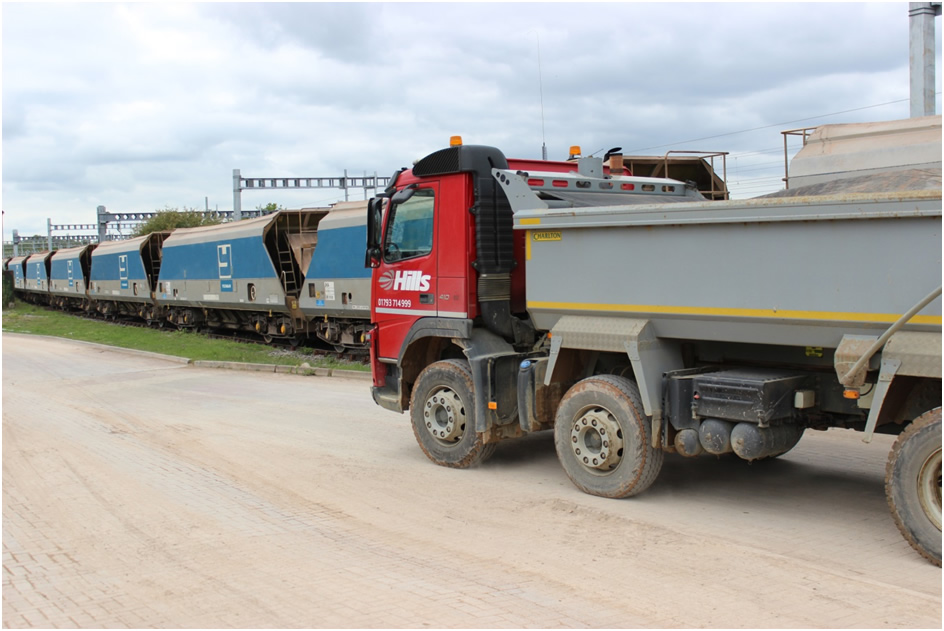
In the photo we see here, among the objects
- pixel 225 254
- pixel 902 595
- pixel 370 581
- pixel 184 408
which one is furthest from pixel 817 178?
pixel 225 254

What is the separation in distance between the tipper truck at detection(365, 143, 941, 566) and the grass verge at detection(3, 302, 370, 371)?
8713mm

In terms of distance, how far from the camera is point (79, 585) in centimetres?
544

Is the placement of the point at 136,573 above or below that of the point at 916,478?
below

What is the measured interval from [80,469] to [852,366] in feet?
A: 23.8

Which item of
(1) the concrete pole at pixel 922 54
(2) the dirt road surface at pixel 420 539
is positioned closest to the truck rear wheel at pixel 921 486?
(2) the dirt road surface at pixel 420 539

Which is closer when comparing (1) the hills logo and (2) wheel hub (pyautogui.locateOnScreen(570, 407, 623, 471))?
(2) wheel hub (pyautogui.locateOnScreen(570, 407, 623, 471))

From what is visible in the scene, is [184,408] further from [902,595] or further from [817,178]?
[902,595]

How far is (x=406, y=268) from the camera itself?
8953 millimetres

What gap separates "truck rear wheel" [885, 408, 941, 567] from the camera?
209 inches

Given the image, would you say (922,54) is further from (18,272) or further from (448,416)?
(18,272)

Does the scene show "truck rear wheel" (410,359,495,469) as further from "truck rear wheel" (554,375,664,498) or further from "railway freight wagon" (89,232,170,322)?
"railway freight wagon" (89,232,170,322)

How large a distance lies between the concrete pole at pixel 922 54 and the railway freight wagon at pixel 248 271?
13914mm

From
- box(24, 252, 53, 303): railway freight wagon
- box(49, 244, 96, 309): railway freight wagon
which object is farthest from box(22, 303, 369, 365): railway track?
box(24, 252, 53, 303): railway freight wagon

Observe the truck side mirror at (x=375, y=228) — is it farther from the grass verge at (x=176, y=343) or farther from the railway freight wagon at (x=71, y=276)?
the railway freight wagon at (x=71, y=276)
